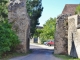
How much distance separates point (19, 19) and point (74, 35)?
7.12 m

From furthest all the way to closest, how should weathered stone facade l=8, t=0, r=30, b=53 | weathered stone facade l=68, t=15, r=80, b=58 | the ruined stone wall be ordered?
the ruined stone wall → weathered stone facade l=8, t=0, r=30, b=53 → weathered stone facade l=68, t=15, r=80, b=58

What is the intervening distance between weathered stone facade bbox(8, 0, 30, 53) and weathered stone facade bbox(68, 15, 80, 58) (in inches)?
203

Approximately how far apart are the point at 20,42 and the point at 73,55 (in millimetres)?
6237

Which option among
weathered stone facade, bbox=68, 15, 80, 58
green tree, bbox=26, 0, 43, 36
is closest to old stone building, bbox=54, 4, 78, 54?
weathered stone facade, bbox=68, 15, 80, 58

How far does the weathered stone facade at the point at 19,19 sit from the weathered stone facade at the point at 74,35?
203 inches

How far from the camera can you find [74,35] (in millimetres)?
21203

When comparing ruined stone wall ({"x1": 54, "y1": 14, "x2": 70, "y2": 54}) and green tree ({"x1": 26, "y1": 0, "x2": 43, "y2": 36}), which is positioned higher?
green tree ({"x1": 26, "y1": 0, "x2": 43, "y2": 36})

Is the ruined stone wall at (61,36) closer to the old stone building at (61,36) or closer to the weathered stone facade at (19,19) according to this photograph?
the old stone building at (61,36)

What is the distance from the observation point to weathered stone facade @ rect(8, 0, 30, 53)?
24.8m

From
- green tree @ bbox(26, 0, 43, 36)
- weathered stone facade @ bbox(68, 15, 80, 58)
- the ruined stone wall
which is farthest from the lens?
green tree @ bbox(26, 0, 43, 36)

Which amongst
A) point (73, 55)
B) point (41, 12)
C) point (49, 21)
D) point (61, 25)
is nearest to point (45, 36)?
point (49, 21)

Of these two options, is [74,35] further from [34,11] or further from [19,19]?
[34,11]

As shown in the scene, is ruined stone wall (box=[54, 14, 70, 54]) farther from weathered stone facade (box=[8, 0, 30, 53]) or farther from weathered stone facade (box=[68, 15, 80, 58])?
weathered stone facade (box=[8, 0, 30, 53])

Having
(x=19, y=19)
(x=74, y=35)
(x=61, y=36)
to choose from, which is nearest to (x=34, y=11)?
(x=19, y=19)
